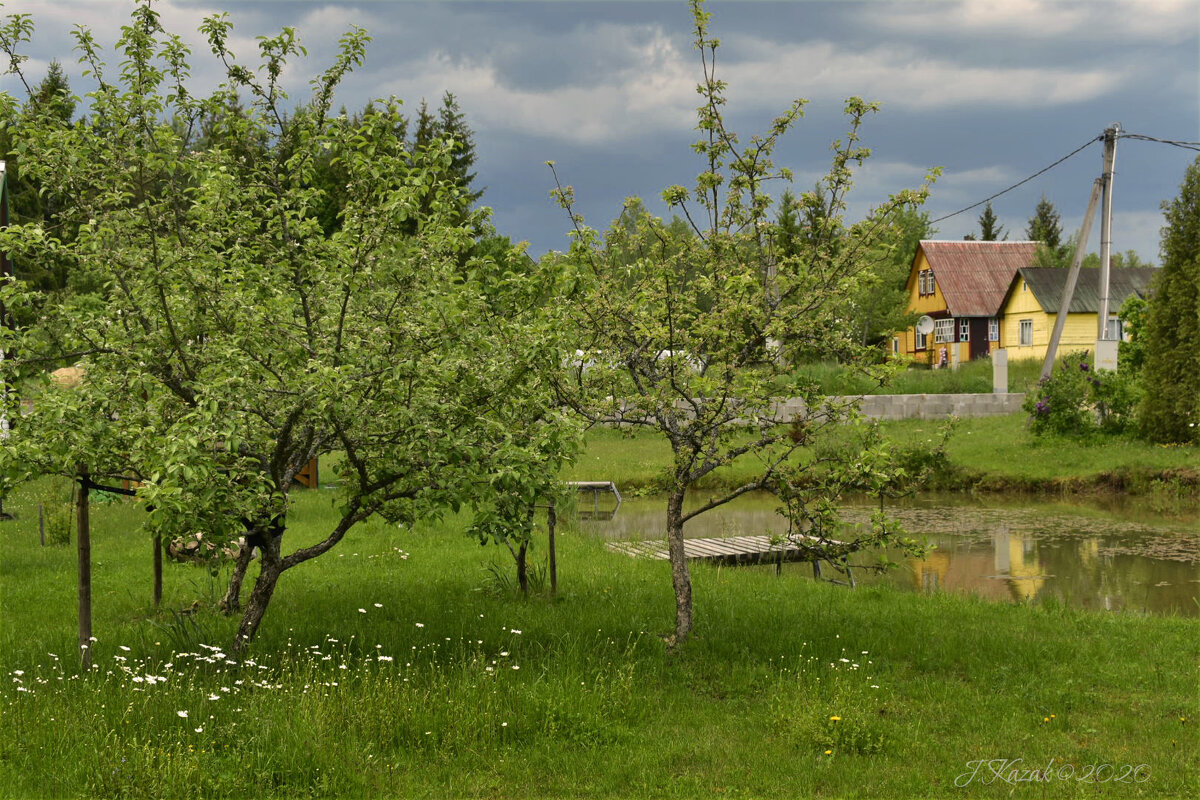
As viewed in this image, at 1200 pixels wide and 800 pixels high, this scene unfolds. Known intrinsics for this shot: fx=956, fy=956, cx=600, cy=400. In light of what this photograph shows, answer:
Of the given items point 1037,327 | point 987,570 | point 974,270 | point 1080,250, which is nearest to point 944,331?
point 974,270

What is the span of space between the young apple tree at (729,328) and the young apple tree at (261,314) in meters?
0.96

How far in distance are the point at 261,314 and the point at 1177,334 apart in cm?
2197

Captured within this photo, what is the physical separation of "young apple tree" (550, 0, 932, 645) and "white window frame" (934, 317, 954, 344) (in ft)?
150

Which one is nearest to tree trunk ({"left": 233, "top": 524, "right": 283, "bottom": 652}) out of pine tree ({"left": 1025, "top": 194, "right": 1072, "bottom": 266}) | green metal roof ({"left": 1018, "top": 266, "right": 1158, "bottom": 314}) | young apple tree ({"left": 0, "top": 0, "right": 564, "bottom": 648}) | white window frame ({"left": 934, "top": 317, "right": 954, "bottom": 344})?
young apple tree ({"left": 0, "top": 0, "right": 564, "bottom": 648})

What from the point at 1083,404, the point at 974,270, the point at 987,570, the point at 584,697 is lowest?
the point at 987,570

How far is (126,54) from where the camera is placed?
7.29 metres

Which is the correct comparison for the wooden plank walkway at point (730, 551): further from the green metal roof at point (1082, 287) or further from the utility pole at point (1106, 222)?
the green metal roof at point (1082, 287)

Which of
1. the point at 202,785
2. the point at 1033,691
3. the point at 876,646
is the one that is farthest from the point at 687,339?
the point at 202,785

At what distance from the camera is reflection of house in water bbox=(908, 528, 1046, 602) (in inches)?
505

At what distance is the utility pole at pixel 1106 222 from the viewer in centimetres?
2536

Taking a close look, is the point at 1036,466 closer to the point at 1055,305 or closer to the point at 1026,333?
the point at 1055,305

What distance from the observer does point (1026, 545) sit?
1595 cm

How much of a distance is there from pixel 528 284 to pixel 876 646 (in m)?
4.50

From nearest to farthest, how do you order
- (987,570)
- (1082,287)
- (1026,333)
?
(987,570)
(1082,287)
(1026,333)
